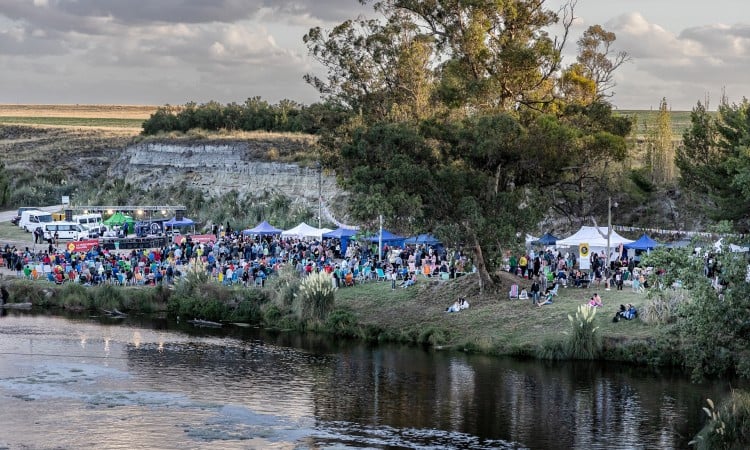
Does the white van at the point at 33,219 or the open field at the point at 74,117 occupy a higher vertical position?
the open field at the point at 74,117

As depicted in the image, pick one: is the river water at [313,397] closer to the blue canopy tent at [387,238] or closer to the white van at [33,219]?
the blue canopy tent at [387,238]

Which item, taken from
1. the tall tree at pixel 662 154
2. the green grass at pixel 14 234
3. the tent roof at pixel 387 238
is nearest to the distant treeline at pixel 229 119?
the green grass at pixel 14 234

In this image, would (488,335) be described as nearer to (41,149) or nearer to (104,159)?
(104,159)

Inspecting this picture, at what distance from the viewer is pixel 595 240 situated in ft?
160

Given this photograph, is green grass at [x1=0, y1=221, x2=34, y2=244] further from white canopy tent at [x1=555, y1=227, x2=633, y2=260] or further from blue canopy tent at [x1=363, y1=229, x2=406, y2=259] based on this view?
white canopy tent at [x1=555, y1=227, x2=633, y2=260]

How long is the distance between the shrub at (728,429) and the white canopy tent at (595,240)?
2237 cm

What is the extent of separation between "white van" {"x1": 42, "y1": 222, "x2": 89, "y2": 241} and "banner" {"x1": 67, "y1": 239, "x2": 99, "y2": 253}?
743 cm

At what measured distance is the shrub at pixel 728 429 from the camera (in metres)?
24.6

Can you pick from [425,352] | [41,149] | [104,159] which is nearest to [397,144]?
[425,352]

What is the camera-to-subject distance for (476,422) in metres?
28.8

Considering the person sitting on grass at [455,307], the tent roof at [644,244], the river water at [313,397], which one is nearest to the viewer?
the river water at [313,397]

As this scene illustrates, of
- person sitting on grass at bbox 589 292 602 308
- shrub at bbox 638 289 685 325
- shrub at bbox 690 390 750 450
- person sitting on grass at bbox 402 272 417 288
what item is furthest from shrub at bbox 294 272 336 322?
shrub at bbox 690 390 750 450

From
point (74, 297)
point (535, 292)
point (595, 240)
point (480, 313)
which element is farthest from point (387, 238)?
point (74, 297)

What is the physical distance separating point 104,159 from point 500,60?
71286 mm
